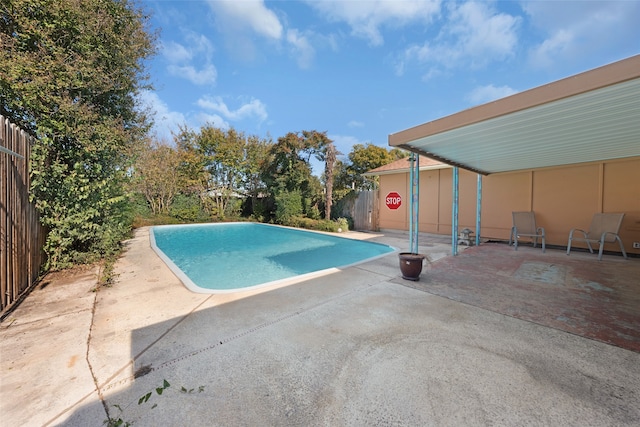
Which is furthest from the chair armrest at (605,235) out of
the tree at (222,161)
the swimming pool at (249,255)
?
the tree at (222,161)

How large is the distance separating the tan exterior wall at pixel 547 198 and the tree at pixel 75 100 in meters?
10.3

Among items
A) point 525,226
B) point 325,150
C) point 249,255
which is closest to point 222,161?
point 325,150

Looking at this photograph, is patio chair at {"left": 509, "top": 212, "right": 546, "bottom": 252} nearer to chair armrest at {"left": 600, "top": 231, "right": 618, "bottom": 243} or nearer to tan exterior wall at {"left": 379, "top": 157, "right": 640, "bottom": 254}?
tan exterior wall at {"left": 379, "top": 157, "right": 640, "bottom": 254}

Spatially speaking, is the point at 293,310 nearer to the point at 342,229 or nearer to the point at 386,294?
the point at 386,294

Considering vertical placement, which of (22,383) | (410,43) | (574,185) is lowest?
(22,383)

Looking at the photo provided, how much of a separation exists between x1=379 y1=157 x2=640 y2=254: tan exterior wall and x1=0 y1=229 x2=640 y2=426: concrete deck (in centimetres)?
398

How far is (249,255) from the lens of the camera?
28.1 ft

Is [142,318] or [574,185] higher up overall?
[574,185]

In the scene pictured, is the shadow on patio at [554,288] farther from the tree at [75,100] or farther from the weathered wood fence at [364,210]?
the tree at [75,100]

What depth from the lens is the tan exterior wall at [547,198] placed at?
669 centimetres

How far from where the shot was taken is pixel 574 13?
669cm

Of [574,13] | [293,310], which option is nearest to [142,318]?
[293,310]

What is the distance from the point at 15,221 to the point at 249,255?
5.53m

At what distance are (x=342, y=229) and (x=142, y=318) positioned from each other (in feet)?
32.8
